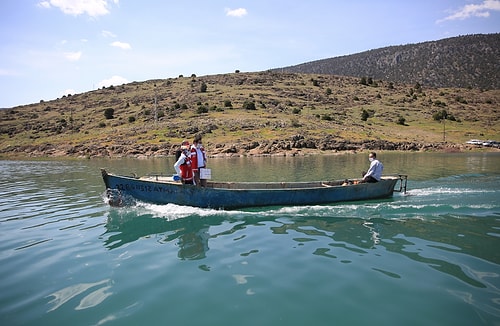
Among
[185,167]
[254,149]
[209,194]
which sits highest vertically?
[185,167]

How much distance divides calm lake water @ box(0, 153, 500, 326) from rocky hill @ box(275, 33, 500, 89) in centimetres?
11006

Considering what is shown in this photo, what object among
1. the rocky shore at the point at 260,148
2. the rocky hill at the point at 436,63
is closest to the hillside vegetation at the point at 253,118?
the rocky shore at the point at 260,148

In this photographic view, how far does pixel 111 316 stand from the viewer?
20.3ft

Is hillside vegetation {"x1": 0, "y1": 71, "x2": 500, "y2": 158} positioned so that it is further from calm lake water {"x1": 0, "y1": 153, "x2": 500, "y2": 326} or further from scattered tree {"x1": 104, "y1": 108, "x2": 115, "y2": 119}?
calm lake water {"x1": 0, "y1": 153, "x2": 500, "y2": 326}

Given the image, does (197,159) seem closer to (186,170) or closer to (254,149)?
(186,170)

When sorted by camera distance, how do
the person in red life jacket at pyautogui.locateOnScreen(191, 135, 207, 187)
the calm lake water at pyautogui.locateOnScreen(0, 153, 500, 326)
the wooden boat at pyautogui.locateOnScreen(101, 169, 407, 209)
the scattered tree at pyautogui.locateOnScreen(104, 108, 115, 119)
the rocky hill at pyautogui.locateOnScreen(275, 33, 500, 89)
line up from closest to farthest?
the calm lake water at pyautogui.locateOnScreen(0, 153, 500, 326) → the wooden boat at pyautogui.locateOnScreen(101, 169, 407, 209) → the person in red life jacket at pyautogui.locateOnScreen(191, 135, 207, 187) → the scattered tree at pyautogui.locateOnScreen(104, 108, 115, 119) → the rocky hill at pyautogui.locateOnScreen(275, 33, 500, 89)

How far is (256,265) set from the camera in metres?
8.27

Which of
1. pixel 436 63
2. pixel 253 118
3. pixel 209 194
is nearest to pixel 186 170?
pixel 209 194

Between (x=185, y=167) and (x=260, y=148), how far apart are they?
104 feet

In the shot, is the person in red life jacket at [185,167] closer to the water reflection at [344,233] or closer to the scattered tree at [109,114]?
the water reflection at [344,233]

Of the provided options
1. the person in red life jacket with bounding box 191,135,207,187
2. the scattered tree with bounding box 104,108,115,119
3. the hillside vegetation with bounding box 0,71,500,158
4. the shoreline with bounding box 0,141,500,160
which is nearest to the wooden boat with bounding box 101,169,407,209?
the person in red life jacket with bounding box 191,135,207,187

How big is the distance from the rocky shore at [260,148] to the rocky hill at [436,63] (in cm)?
6913

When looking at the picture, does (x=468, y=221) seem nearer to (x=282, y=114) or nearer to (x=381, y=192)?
(x=381, y=192)

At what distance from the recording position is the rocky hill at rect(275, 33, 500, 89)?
108 meters
